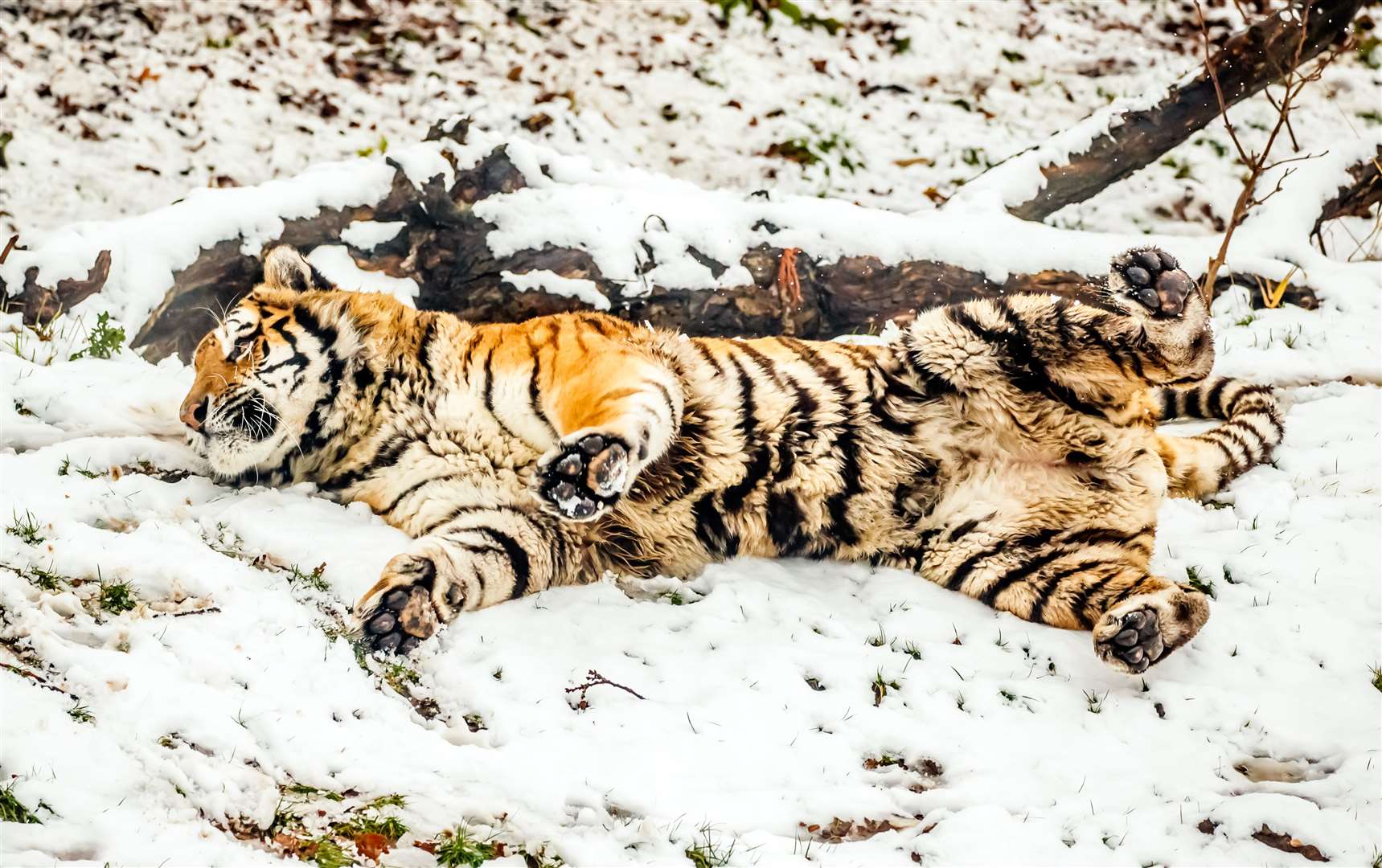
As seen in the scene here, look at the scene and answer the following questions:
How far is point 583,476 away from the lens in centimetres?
307

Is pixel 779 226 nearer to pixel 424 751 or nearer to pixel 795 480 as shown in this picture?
pixel 795 480

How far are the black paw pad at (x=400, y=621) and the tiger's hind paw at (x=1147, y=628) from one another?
2.03 metres

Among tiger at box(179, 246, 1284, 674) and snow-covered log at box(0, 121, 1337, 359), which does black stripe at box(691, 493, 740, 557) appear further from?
snow-covered log at box(0, 121, 1337, 359)

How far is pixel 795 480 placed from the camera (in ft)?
12.7

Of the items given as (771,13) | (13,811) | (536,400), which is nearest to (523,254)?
(536,400)

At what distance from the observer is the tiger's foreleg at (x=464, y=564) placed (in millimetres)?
3186

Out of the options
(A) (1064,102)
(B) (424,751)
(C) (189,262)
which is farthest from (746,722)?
(A) (1064,102)

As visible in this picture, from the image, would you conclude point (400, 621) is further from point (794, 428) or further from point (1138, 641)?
point (1138, 641)

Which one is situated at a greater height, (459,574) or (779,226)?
(779,226)

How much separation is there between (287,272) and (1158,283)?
10.8ft

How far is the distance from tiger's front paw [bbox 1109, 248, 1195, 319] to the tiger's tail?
0.70m

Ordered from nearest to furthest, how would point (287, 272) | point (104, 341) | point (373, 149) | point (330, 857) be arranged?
point (330, 857), point (287, 272), point (104, 341), point (373, 149)

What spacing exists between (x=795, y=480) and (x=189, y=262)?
324 centimetres

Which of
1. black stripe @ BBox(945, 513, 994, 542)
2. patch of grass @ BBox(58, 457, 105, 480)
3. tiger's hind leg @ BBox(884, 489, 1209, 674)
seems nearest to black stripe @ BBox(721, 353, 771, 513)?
tiger's hind leg @ BBox(884, 489, 1209, 674)
